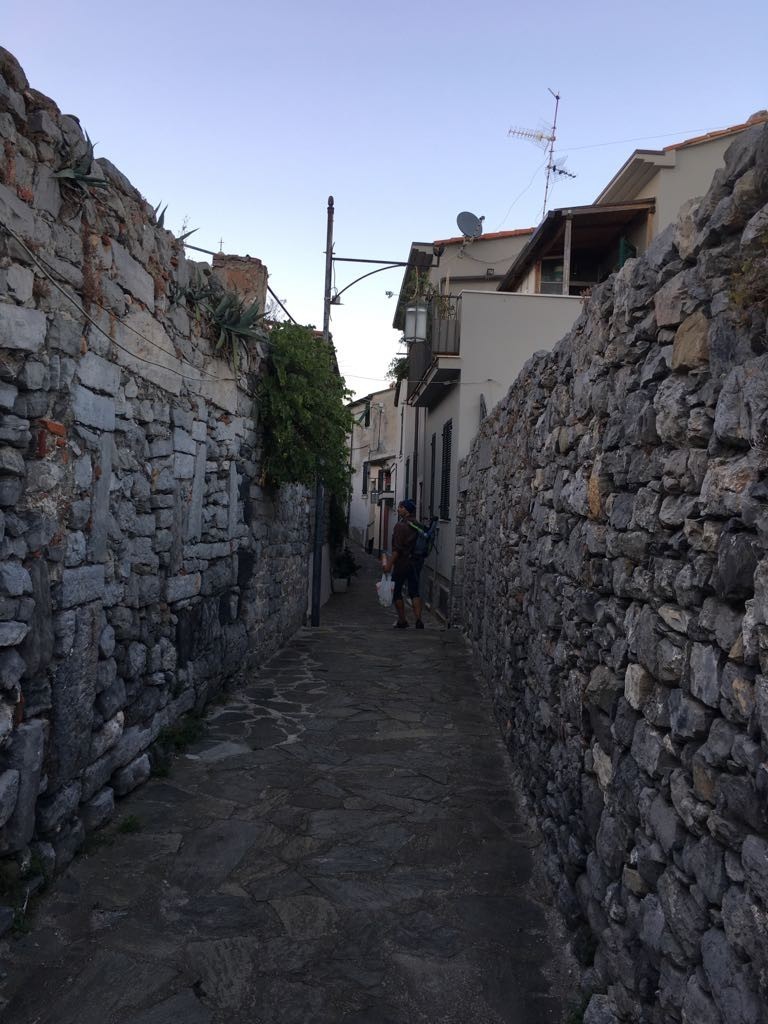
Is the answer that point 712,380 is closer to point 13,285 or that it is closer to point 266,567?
point 13,285

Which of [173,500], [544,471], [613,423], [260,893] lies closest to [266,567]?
[173,500]

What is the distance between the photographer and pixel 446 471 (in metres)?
13.5

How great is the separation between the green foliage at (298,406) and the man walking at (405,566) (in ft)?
11.1

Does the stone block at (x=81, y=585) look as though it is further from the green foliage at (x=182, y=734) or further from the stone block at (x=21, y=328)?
the green foliage at (x=182, y=734)

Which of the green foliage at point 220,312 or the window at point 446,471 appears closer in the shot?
the green foliage at point 220,312

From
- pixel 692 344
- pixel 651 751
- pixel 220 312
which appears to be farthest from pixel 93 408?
pixel 651 751

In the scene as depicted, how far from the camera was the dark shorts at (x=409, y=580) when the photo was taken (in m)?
11.4

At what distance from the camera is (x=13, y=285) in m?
3.22

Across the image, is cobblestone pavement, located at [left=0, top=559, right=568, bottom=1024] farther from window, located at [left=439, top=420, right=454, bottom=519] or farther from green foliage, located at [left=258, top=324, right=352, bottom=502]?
window, located at [left=439, top=420, right=454, bottom=519]

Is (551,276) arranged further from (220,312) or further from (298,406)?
(220,312)

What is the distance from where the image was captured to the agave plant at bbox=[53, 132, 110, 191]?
3.57m

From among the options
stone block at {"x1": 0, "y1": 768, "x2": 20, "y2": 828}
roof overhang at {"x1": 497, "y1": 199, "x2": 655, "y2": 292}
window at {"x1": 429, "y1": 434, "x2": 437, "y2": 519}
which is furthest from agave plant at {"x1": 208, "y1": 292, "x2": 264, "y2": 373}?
→ window at {"x1": 429, "y1": 434, "x2": 437, "y2": 519}

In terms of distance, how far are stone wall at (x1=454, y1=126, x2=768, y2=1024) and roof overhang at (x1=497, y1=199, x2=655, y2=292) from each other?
27.5 ft

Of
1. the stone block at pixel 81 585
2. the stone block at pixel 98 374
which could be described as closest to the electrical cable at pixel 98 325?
the stone block at pixel 98 374
